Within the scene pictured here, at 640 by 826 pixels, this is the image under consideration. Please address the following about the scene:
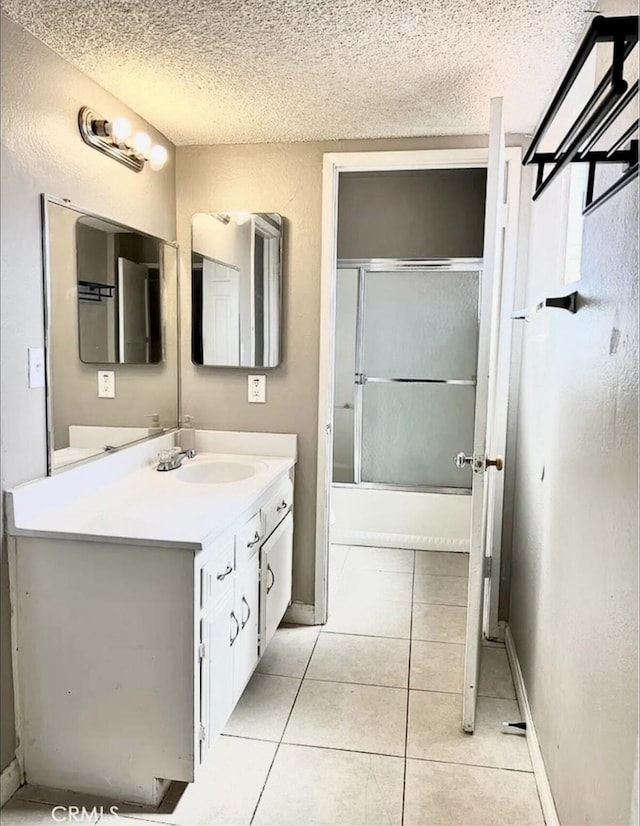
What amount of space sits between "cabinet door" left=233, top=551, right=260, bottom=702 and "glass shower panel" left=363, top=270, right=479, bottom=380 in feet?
7.44

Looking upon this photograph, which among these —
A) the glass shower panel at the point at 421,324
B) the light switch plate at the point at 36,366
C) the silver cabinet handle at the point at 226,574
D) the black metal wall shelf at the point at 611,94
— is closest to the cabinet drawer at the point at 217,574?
the silver cabinet handle at the point at 226,574

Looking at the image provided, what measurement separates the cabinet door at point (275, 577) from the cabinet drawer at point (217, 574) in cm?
38

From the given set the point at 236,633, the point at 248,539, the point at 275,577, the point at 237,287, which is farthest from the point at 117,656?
the point at 237,287

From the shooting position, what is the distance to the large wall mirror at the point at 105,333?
6.45 feet

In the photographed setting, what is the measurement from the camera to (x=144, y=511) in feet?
6.39

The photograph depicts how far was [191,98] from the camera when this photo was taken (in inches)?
89.3

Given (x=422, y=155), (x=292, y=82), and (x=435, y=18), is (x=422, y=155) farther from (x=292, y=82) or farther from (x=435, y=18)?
(x=435, y=18)

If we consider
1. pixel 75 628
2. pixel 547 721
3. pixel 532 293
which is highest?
pixel 532 293

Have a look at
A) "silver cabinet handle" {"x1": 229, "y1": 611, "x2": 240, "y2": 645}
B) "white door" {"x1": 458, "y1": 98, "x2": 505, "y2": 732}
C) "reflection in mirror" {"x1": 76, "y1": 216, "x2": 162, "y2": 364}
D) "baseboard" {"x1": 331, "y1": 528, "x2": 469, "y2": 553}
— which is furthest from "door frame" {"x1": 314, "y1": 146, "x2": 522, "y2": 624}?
"baseboard" {"x1": 331, "y1": 528, "x2": 469, "y2": 553}

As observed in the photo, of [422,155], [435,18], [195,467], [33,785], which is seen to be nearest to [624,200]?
[435,18]

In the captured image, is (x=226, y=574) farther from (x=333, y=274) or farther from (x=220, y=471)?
(x=333, y=274)

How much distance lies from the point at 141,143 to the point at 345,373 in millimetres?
2267

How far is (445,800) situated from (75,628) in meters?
1.22

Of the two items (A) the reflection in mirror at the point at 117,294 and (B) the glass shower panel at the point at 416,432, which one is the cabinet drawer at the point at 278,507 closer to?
(A) the reflection in mirror at the point at 117,294
